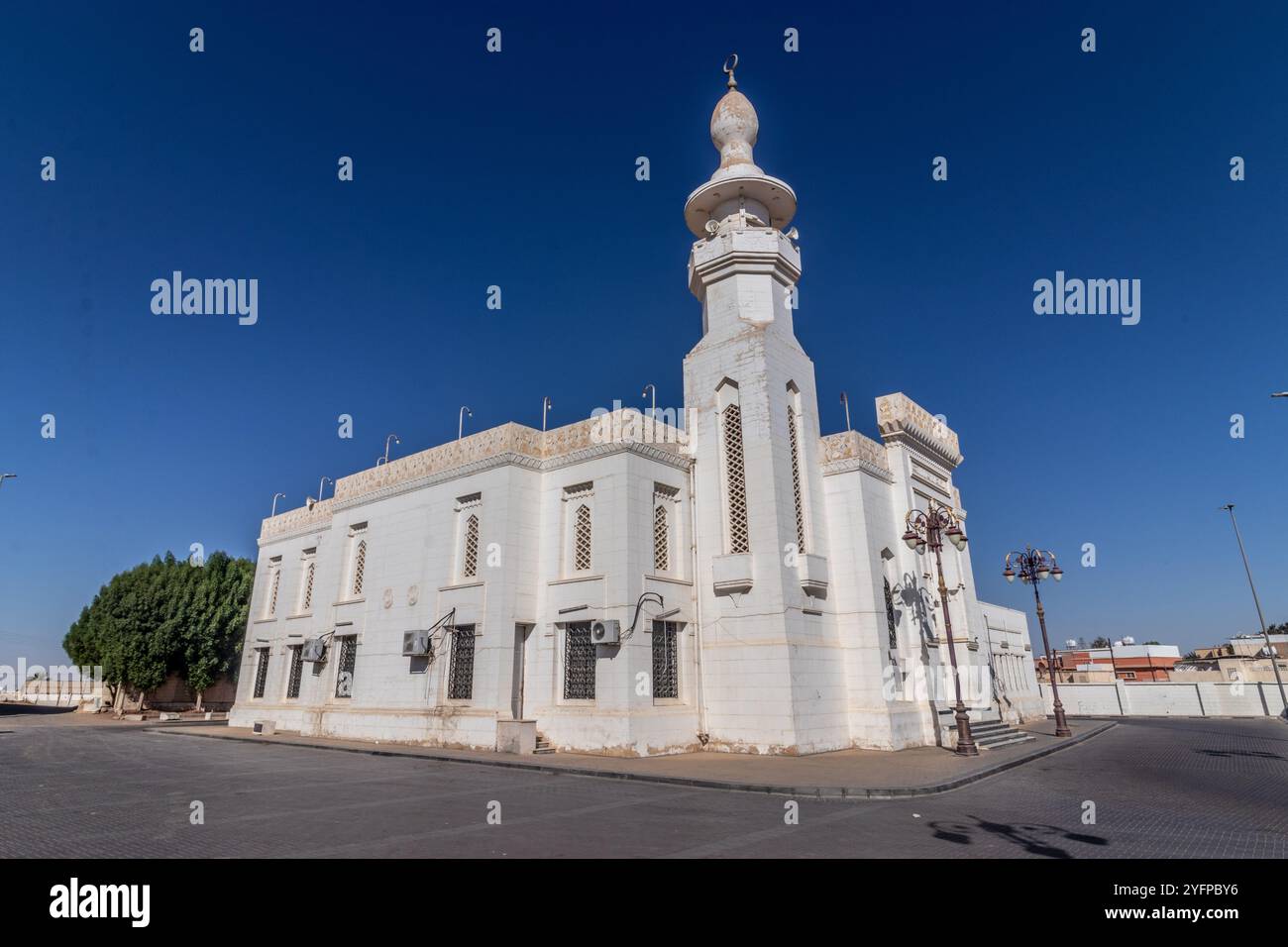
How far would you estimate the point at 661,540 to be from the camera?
2092 centimetres

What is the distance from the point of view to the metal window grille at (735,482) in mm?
20469

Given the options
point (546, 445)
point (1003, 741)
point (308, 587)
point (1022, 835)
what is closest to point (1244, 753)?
point (1003, 741)

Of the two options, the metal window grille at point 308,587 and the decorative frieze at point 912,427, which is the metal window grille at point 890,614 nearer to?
the decorative frieze at point 912,427

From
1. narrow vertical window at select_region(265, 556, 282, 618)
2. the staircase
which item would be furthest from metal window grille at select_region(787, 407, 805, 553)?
narrow vertical window at select_region(265, 556, 282, 618)

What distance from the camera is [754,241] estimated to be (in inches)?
907

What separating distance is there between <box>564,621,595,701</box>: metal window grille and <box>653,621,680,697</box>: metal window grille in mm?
1764

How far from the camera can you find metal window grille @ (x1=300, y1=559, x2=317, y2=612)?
96.3 ft

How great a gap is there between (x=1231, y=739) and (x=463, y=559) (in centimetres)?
2707

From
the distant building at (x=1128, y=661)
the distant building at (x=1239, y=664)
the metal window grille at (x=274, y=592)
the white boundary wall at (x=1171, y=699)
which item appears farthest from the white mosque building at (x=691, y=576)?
the distant building at (x=1128, y=661)

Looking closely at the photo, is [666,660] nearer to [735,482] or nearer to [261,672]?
[735,482]

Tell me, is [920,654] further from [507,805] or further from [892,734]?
[507,805]

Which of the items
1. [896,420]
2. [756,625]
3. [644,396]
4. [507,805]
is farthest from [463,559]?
[896,420]

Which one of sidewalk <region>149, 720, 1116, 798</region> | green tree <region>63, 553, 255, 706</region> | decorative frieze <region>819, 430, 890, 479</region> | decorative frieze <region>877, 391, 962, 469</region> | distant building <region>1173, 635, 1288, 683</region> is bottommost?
sidewalk <region>149, 720, 1116, 798</region>

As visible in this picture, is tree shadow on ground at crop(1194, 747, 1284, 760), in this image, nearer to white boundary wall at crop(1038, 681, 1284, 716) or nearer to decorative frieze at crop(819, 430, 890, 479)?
decorative frieze at crop(819, 430, 890, 479)
